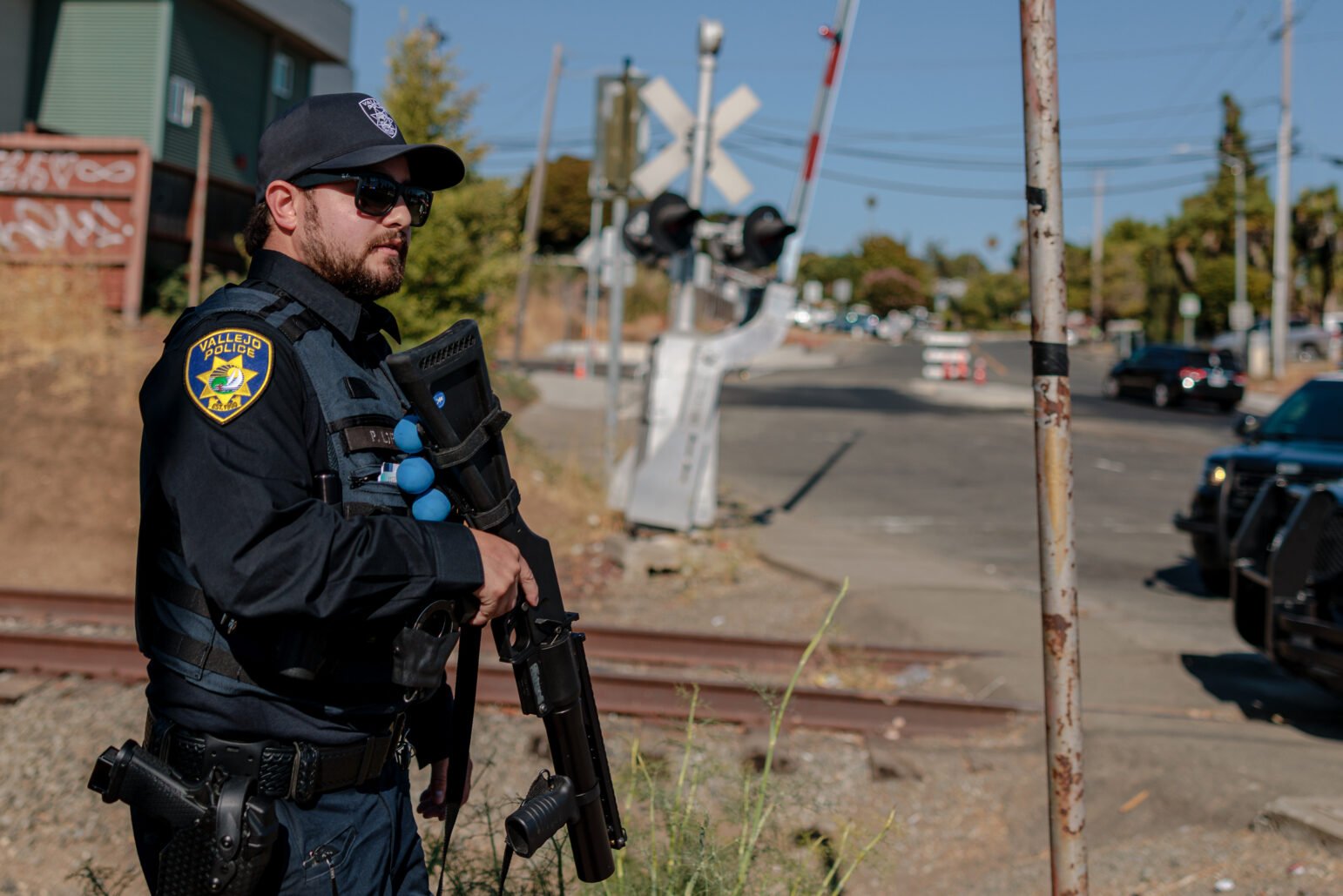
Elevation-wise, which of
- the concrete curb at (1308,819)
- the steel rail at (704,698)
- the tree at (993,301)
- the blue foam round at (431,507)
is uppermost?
the tree at (993,301)

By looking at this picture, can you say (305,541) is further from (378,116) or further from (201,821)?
(378,116)

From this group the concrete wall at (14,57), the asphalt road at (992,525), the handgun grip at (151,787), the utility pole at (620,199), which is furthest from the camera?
the concrete wall at (14,57)

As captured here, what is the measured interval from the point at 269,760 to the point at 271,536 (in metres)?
0.41

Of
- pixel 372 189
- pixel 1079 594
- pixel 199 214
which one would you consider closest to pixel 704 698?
pixel 372 189

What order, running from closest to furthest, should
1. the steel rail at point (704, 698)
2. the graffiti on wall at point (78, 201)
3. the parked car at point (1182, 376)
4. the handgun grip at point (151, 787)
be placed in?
1. the handgun grip at point (151, 787)
2. the steel rail at point (704, 698)
3. the graffiti on wall at point (78, 201)
4. the parked car at point (1182, 376)

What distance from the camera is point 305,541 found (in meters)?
1.91

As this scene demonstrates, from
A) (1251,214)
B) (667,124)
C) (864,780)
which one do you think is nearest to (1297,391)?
(667,124)

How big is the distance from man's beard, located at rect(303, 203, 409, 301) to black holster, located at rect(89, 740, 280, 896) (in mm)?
861

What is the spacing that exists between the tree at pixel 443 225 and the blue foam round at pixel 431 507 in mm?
11920

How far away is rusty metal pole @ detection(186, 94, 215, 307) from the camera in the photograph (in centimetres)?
1817

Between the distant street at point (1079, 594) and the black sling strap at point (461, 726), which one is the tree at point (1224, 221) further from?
the black sling strap at point (461, 726)

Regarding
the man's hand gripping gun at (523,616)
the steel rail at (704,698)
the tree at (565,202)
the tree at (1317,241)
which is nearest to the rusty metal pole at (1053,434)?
the man's hand gripping gun at (523,616)

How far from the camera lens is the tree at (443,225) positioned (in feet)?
46.4

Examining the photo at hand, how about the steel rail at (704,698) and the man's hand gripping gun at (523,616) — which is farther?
the steel rail at (704,698)
